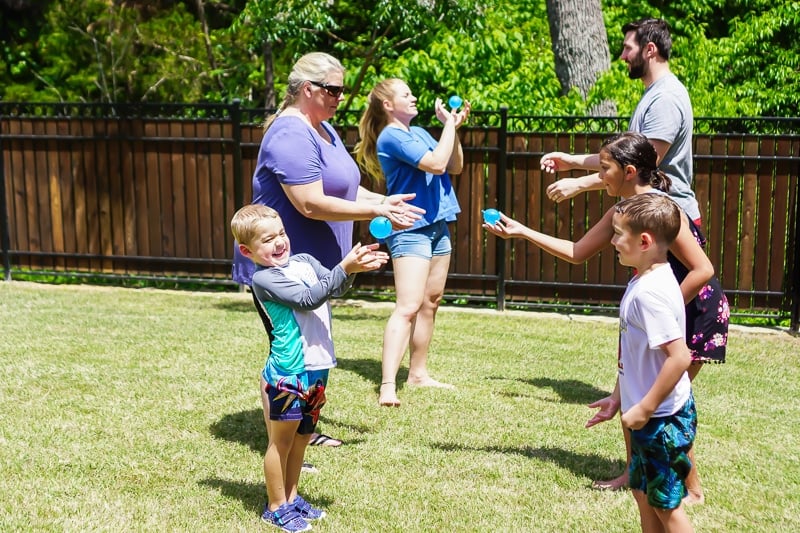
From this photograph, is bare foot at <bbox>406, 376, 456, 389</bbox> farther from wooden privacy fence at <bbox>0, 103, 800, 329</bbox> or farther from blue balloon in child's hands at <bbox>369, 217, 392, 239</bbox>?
wooden privacy fence at <bbox>0, 103, 800, 329</bbox>

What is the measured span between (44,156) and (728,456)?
8060 millimetres

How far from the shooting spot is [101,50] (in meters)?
14.4

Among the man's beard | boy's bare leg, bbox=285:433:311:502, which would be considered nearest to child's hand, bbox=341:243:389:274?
boy's bare leg, bbox=285:433:311:502

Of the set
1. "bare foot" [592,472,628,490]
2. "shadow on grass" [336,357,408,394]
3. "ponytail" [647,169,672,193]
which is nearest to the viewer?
"ponytail" [647,169,672,193]

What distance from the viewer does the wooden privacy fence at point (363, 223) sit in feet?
28.1

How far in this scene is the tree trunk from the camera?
1082 centimetres

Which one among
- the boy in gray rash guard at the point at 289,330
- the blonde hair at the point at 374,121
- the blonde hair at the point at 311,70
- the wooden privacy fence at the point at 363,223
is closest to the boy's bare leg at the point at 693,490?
the boy in gray rash guard at the point at 289,330

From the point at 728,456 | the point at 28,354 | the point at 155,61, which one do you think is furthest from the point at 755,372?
the point at 155,61

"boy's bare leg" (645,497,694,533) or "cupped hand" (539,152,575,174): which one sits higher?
"cupped hand" (539,152,575,174)

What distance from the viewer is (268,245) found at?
11.8 feet

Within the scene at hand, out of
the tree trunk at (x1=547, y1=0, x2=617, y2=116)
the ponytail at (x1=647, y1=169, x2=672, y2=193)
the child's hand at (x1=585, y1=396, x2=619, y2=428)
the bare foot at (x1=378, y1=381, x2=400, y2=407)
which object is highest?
the tree trunk at (x1=547, y1=0, x2=617, y2=116)

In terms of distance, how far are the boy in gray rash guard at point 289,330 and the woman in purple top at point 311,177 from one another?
0.31 m

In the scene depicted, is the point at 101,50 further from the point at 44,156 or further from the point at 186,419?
the point at 186,419

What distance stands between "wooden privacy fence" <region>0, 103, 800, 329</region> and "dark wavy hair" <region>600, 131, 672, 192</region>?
4948mm
